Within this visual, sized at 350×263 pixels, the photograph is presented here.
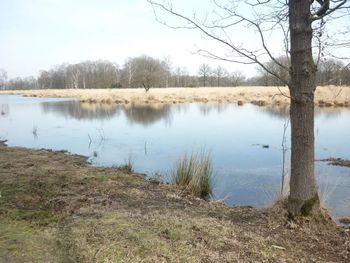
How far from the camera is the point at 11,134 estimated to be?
707 inches

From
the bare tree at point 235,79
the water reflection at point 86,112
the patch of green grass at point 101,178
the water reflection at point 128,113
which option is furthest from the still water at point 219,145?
the bare tree at point 235,79

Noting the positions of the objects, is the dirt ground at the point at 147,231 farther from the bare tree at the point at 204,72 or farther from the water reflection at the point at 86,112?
the bare tree at the point at 204,72

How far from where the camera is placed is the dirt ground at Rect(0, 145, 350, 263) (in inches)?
153

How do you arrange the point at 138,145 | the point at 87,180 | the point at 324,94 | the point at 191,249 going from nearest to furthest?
1. the point at 191,249
2. the point at 87,180
3. the point at 138,145
4. the point at 324,94

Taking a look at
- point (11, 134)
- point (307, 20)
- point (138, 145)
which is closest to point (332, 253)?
point (307, 20)

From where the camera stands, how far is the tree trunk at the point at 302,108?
15.0 ft

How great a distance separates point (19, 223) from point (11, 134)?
14.3 metres

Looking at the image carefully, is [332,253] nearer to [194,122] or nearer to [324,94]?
[194,122]

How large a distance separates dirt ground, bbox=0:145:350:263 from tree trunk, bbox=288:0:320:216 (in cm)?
28

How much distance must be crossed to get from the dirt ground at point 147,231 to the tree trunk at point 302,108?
11.0 inches

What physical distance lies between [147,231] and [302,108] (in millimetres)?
2193

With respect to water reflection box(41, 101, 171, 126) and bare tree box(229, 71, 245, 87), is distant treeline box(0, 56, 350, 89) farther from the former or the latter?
water reflection box(41, 101, 171, 126)

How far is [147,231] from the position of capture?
4.46 meters

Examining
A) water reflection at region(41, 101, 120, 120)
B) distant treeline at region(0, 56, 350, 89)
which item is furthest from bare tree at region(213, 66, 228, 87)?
water reflection at region(41, 101, 120, 120)
